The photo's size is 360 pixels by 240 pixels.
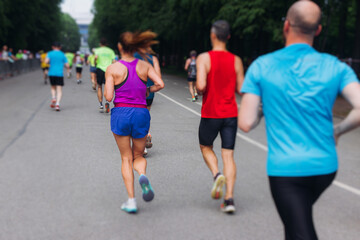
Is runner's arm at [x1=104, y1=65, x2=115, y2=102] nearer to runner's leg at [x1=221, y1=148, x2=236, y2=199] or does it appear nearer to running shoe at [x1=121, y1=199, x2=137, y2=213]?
running shoe at [x1=121, y1=199, x2=137, y2=213]

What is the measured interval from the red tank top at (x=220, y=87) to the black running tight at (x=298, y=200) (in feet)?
6.80

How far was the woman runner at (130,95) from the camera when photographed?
444cm

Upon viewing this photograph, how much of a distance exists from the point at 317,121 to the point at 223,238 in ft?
5.74

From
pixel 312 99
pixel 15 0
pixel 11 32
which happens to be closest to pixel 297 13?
pixel 312 99

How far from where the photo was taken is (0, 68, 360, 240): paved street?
408cm

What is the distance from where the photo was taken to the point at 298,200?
2459mm

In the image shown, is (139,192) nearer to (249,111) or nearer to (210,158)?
(210,158)

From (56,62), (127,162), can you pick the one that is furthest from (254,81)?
(56,62)

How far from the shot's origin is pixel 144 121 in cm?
462

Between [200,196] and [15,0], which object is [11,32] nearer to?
[15,0]

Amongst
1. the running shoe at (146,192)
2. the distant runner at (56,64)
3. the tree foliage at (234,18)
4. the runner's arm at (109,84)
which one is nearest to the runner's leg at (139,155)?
the running shoe at (146,192)

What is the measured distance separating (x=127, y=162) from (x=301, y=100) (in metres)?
2.57

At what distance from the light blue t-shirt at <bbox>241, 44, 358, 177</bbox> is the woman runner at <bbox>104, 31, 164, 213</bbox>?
2.13 meters

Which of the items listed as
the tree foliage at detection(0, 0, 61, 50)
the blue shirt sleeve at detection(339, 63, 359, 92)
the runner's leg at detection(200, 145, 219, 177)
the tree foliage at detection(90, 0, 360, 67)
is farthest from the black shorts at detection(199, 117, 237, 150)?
the tree foliage at detection(0, 0, 61, 50)
